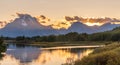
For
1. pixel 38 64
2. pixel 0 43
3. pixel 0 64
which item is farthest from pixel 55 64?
pixel 0 43

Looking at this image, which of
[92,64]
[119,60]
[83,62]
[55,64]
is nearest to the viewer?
[119,60]

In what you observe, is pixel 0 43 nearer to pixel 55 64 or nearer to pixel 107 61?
pixel 55 64

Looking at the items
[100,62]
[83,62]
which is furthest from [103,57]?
[83,62]

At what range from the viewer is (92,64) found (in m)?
47.4

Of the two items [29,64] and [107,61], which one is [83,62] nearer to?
[107,61]

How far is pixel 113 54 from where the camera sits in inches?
1838

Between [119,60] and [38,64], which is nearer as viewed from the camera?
[119,60]

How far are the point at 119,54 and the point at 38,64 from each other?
36261mm

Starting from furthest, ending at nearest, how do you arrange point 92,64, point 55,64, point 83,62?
point 55,64 < point 83,62 < point 92,64

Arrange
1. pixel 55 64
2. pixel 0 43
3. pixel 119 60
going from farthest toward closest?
pixel 0 43 → pixel 55 64 → pixel 119 60

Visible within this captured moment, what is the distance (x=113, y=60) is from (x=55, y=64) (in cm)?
3480

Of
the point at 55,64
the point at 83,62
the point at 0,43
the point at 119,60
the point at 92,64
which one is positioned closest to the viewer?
the point at 119,60

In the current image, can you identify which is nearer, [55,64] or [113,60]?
[113,60]

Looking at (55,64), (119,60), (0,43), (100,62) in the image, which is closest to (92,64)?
(100,62)
